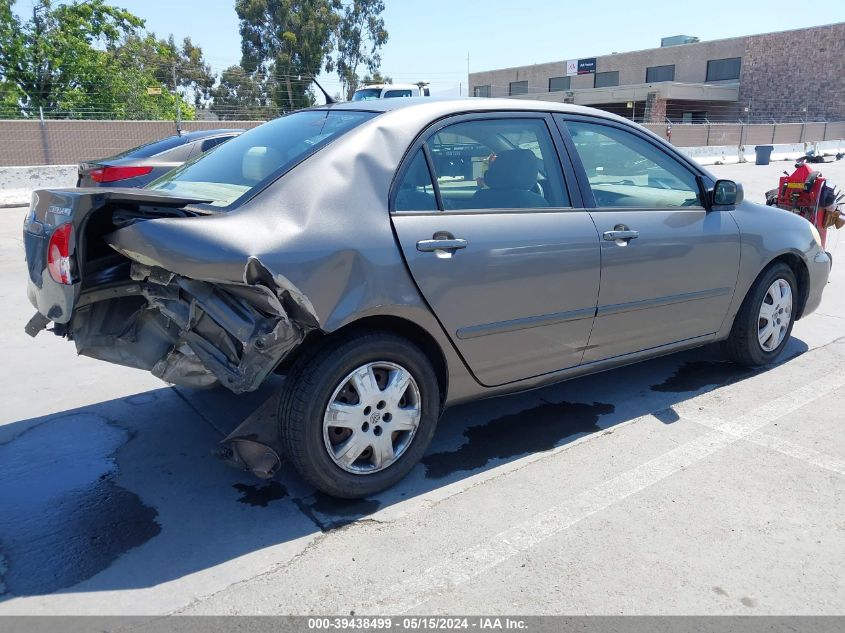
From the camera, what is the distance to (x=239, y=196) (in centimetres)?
298

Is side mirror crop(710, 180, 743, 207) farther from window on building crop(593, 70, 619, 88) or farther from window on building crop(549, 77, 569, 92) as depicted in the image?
window on building crop(549, 77, 569, 92)

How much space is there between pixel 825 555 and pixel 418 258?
6.85 ft

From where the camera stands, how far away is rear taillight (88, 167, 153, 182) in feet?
28.2

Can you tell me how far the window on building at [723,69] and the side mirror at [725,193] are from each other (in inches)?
2309

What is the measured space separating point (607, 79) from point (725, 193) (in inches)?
2531

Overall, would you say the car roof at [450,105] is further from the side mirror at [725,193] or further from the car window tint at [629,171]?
the side mirror at [725,193]

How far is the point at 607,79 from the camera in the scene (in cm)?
6334

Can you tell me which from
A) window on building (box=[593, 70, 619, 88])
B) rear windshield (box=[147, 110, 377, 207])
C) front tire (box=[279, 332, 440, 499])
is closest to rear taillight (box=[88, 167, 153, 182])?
rear windshield (box=[147, 110, 377, 207])

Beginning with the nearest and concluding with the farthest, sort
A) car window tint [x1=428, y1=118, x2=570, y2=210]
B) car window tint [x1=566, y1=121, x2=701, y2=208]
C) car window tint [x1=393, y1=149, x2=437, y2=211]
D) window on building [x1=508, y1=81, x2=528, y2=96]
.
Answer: car window tint [x1=393, y1=149, x2=437, y2=211]
car window tint [x1=428, y1=118, x2=570, y2=210]
car window tint [x1=566, y1=121, x2=701, y2=208]
window on building [x1=508, y1=81, x2=528, y2=96]

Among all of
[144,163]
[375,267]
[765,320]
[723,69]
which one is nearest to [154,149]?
[144,163]

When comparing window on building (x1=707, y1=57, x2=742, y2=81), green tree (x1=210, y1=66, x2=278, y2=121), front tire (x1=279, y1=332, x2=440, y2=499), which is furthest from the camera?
window on building (x1=707, y1=57, x2=742, y2=81)

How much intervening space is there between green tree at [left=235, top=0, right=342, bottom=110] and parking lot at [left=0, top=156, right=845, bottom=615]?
5007 centimetres

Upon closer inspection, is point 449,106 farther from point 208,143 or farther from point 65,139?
point 65,139

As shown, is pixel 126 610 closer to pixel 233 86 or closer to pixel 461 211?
pixel 461 211
